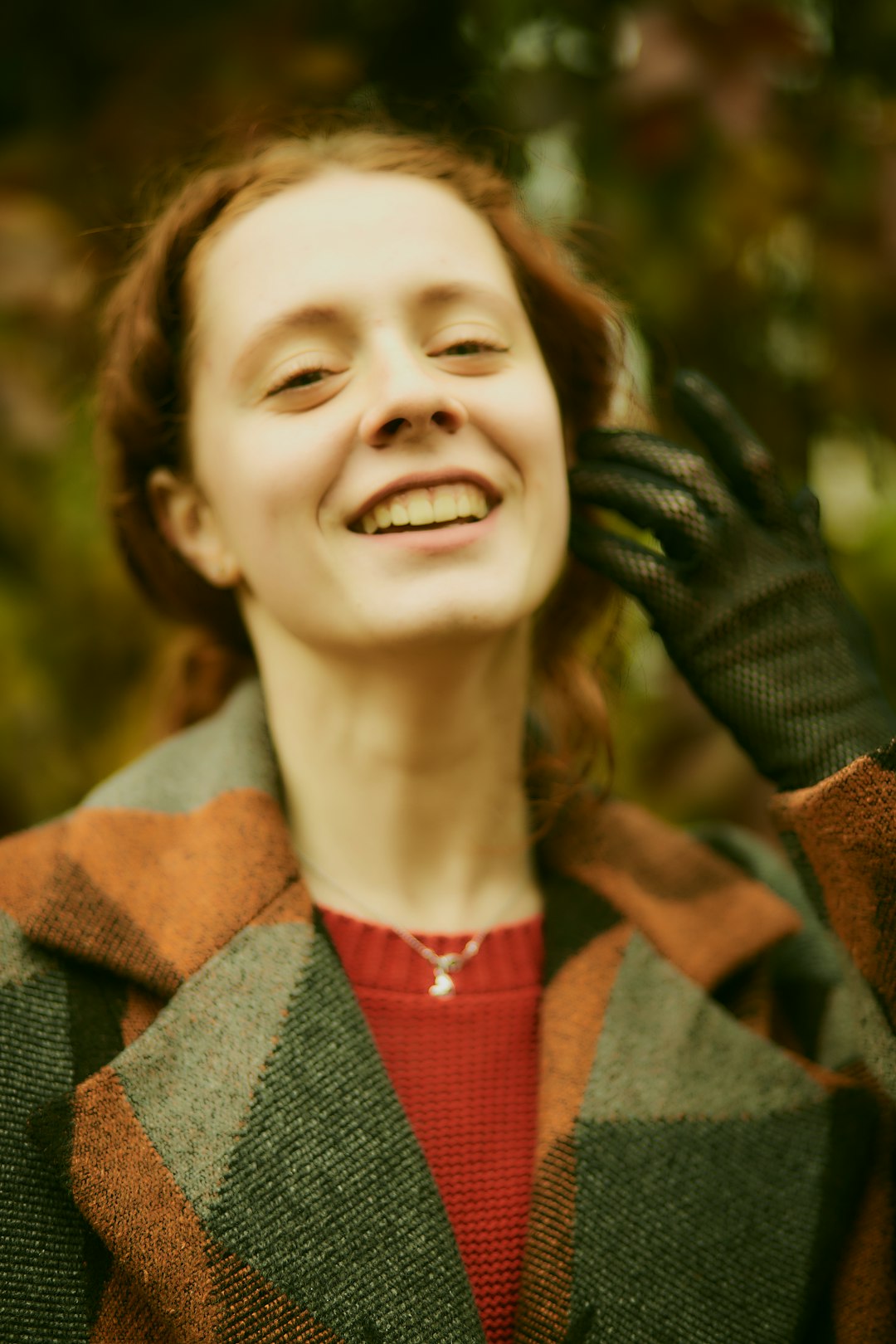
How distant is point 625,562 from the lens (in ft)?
4.75

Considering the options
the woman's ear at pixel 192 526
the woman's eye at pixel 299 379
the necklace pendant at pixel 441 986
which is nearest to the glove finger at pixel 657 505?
the woman's eye at pixel 299 379

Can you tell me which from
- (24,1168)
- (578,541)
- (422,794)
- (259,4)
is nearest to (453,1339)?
(24,1168)

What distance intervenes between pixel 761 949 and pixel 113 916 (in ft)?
2.51

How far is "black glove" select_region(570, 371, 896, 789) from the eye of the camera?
4.48 ft

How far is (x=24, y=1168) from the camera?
1142 mm

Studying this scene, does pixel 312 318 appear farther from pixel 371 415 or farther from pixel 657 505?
pixel 657 505

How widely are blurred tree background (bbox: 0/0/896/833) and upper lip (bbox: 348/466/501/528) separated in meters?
0.62

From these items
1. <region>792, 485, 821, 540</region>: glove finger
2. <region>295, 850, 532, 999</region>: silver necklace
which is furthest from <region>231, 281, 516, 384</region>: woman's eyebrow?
<region>295, 850, 532, 999</region>: silver necklace

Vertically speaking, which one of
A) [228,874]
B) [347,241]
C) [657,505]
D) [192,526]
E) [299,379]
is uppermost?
[347,241]

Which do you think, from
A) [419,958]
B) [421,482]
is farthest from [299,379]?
[419,958]

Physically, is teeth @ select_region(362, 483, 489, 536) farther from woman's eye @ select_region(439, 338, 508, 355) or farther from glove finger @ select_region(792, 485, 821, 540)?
glove finger @ select_region(792, 485, 821, 540)

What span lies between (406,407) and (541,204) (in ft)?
3.13

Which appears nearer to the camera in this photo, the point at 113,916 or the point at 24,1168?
the point at 24,1168

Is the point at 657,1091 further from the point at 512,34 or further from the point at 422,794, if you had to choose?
the point at 512,34
